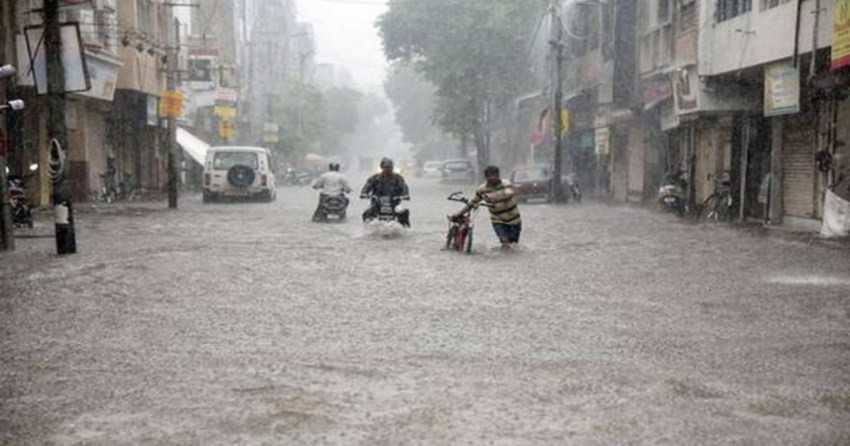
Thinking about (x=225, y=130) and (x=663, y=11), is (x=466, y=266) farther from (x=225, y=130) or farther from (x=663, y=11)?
(x=225, y=130)

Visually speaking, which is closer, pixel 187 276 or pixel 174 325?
pixel 174 325

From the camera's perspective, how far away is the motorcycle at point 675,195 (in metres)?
23.8

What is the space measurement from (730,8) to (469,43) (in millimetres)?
28180

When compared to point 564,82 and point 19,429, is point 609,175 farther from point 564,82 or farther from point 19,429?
point 19,429

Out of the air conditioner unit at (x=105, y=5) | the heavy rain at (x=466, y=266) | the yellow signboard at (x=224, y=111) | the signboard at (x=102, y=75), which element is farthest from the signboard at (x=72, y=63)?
the yellow signboard at (x=224, y=111)

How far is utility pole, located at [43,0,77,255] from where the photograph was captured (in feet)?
44.6

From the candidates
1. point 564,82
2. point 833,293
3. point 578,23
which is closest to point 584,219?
point 833,293

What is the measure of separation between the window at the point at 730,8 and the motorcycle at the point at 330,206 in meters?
9.50

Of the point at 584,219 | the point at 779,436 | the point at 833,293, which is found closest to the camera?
the point at 779,436

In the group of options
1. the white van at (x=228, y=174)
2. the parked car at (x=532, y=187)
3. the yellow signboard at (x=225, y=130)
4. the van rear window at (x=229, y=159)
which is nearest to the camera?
the white van at (x=228, y=174)

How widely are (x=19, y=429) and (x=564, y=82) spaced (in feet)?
127

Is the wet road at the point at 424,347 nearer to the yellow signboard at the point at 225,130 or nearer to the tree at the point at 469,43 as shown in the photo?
the tree at the point at 469,43

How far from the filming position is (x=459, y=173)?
56.0 metres

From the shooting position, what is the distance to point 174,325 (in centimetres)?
834
